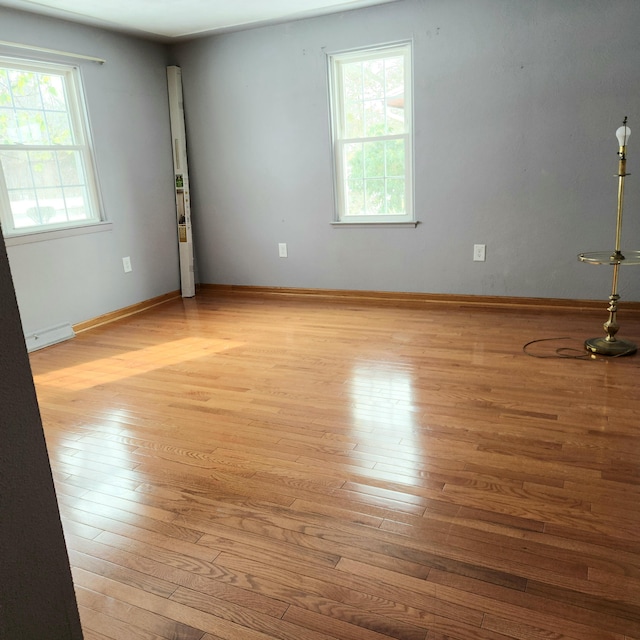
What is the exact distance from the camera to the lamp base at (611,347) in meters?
3.16

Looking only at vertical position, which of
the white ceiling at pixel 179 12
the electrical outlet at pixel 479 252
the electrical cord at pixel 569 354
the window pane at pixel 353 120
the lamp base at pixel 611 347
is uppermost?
the white ceiling at pixel 179 12

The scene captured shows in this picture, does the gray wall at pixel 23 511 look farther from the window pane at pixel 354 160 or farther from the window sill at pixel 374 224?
the window pane at pixel 354 160

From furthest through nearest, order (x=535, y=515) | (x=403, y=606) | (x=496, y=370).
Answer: (x=496, y=370) → (x=535, y=515) → (x=403, y=606)

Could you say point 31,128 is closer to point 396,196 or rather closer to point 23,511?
point 396,196

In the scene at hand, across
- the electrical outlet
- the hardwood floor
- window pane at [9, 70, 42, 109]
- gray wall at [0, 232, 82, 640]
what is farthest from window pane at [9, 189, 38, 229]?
gray wall at [0, 232, 82, 640]

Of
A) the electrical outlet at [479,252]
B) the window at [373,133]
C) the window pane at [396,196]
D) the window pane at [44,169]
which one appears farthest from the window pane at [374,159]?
the window pane at [44,169]

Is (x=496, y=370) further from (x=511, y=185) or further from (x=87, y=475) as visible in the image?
(x=87, y=475)

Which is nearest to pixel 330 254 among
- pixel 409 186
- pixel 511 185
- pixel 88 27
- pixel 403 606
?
pixel 409 186

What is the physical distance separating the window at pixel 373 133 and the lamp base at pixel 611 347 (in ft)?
5.80

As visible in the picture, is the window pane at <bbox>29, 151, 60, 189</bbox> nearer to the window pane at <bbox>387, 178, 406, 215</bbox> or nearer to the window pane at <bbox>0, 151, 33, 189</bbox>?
the window pane at <bbox>0, 151, 33, 189</bbox>

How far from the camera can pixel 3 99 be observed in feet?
12.3

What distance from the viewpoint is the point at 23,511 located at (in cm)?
88

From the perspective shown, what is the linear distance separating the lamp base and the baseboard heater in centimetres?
364

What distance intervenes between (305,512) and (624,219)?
3.22 m
